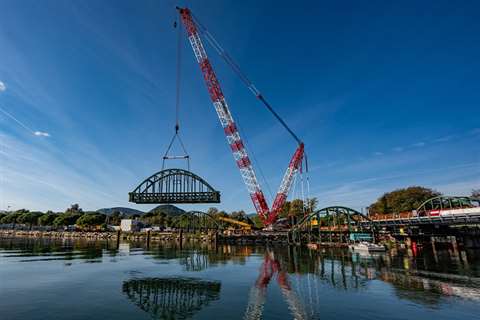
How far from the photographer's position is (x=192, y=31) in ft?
284

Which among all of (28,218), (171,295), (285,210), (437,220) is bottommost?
(171,295)

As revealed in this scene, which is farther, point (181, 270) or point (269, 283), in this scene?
point (181, 270)

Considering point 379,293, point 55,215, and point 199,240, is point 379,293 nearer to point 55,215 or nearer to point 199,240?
point 199,240

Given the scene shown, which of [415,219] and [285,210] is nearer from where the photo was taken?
[415,219]

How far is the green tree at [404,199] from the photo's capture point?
116 m

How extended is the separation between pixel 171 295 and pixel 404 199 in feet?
402

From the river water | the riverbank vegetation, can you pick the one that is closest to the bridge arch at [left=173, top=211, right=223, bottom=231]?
the riverbank vegetation

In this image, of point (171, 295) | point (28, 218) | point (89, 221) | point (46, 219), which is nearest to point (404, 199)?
point (171, 295)

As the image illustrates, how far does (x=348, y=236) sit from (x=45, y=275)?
3594 inches

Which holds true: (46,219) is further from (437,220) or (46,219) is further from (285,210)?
(437,220)

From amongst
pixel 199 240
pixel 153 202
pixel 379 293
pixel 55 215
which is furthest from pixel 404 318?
pixel 55 215

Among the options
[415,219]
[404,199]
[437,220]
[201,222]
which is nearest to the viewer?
[437,220]

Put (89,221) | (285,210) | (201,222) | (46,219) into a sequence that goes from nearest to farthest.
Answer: (201,222) < (285,210) < (89,221) < (46,219)

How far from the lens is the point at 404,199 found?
120125mm
